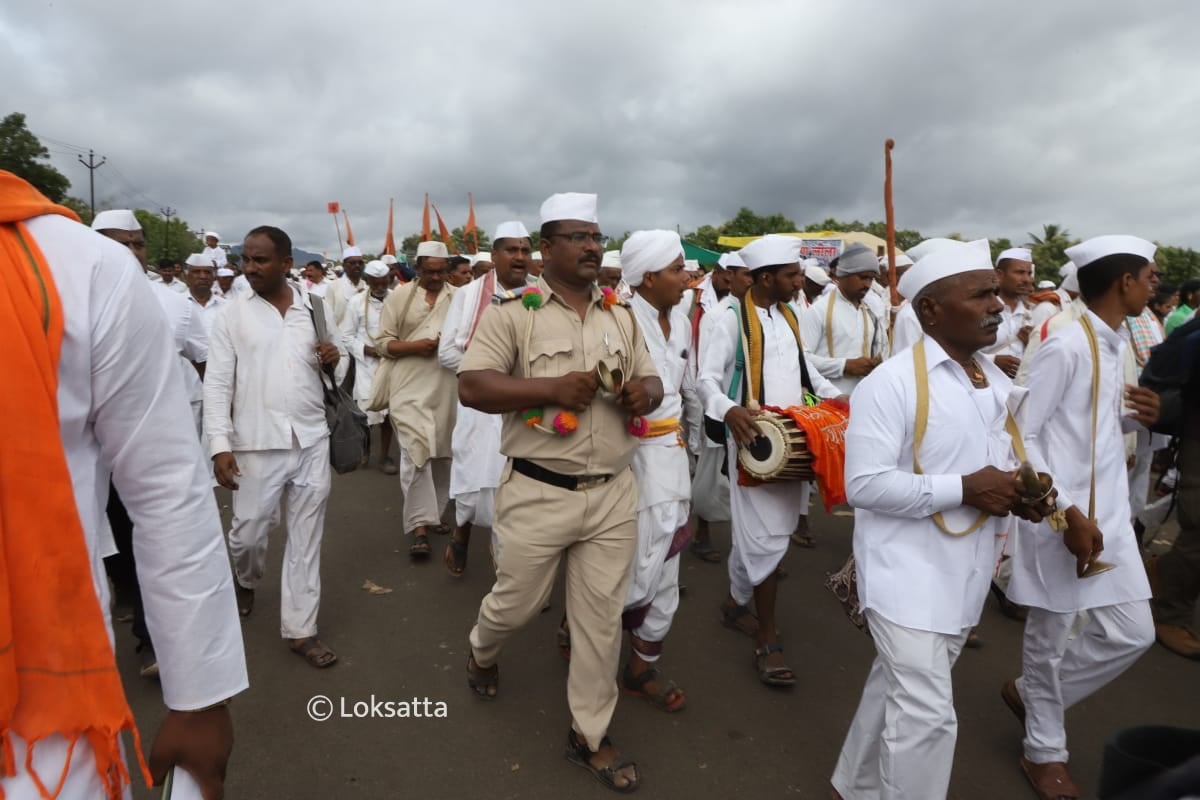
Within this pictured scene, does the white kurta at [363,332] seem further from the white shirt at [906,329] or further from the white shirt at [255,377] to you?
the white shirt at [906,329]

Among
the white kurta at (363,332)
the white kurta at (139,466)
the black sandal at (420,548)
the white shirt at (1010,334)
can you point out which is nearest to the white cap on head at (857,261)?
the white shirt at (1010,334)

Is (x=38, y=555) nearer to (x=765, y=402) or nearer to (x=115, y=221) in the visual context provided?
(x=765, y=402)

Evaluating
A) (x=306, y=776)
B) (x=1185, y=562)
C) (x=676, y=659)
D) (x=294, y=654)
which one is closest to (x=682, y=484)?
(x=676, y=659)

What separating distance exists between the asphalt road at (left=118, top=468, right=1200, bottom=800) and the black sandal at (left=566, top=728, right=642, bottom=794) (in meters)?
0.05

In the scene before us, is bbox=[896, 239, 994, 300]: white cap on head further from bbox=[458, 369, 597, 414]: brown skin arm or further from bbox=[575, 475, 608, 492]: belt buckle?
bbox=[575, 475, 608, 492]: belt buckle

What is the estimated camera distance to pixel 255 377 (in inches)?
159

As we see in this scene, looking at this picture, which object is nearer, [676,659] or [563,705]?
[563,705]

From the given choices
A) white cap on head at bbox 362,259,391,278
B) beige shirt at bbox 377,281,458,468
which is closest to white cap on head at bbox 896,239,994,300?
beige shirt at bbox 377,281,458,468

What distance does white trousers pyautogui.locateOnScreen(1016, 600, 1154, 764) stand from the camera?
9.93ft

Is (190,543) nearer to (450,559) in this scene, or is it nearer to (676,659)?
(676,659)

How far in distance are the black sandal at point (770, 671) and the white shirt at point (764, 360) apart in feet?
4.26

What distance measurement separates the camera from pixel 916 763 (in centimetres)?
244

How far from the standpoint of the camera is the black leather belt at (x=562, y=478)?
3121 millimetres

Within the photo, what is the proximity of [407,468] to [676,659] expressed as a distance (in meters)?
2.69
